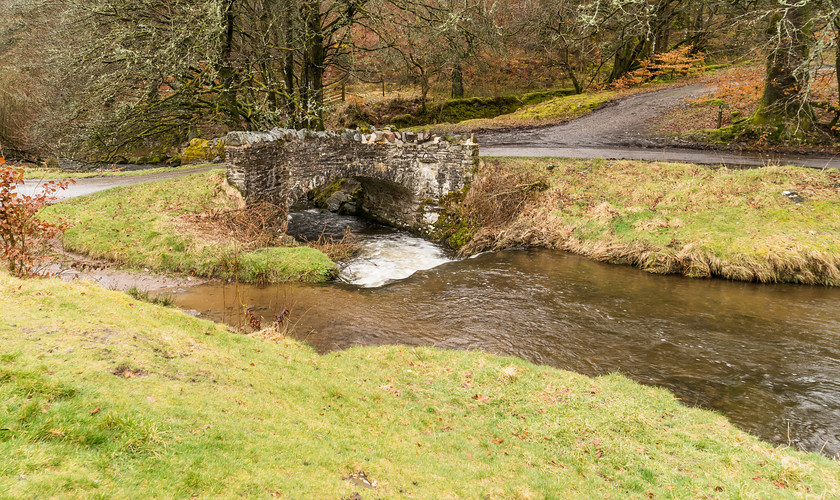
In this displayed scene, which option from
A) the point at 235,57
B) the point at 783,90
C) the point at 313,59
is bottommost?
the point at 783,90

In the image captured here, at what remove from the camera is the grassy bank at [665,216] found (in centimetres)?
1233

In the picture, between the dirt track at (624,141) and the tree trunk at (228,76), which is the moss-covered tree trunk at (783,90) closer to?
the dirt track at (624,141)

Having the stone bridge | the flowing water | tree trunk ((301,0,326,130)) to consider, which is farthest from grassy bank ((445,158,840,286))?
tree trunk ((301,0,326,130))

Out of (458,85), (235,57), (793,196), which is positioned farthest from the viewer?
(458,85)

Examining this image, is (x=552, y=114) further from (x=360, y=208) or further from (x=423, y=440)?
(x=423, y=440)

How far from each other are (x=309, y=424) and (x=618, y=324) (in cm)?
752

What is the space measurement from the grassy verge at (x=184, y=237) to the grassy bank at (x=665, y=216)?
6092 millimetres

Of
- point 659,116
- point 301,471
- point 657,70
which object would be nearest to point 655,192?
point 659,116

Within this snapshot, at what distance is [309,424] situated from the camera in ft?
16.2

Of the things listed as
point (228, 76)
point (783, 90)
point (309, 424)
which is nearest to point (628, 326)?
point (309, 424)

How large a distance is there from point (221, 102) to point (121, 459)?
16.3 metres

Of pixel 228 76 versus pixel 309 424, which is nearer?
pixel 309 424

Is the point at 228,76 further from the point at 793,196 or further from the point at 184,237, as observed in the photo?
the point at 793,196

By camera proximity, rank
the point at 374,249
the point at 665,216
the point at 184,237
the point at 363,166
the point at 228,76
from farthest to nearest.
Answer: the point at 363,166, the point at 228,76, the point at 374,249, the point at 665,216, the point at 184,237
